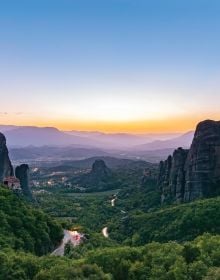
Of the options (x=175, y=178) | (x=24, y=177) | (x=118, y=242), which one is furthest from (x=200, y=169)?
(x=24, y=177)

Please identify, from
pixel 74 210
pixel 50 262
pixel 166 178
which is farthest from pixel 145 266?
pixel 74 210

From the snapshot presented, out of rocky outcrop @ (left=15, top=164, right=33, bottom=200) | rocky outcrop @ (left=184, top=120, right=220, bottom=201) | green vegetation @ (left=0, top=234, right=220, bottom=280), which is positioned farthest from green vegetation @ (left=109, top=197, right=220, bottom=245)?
rocky outcrop @ (left=15, top=164, right=33, bottom=200)

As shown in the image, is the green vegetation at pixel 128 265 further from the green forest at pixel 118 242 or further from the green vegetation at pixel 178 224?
the green vegetation at pixel 178 224

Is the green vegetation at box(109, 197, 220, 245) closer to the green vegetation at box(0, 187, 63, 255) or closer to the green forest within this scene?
the green forest

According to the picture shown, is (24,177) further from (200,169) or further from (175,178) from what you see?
(200,169)

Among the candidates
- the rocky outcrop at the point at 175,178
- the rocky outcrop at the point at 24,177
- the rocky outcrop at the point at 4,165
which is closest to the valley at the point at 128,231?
the rocky outcrop at the point at 175,178

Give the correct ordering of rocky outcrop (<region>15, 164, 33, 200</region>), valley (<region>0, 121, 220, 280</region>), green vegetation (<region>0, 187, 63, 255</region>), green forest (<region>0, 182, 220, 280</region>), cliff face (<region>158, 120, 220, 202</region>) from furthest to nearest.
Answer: rocky outcrop (<region>15, 164, 33, 200</region>) < cliff face (<region>158, 120, 220, 202</region>) < green vegetation (<region>0, 187, 63, 255</region>) < valley (<region>0, 121, 220, 280</region>) < green forest (<region>0, 182, 220, 280</region>)

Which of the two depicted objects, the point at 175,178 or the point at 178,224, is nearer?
the point at 178,224

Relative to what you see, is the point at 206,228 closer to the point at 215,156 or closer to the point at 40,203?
the point at 215,156
